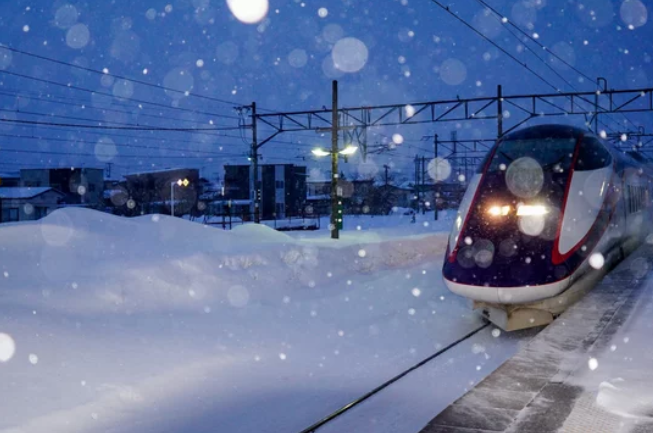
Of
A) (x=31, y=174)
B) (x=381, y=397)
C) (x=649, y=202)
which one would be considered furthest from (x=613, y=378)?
(x=31, y=174)

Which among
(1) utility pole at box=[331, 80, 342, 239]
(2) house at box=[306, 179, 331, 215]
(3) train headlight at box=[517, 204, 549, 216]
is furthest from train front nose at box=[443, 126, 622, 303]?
(2) house at box=[306, 179, 331, 215]

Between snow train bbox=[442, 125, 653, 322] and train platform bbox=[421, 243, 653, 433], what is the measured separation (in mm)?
1002

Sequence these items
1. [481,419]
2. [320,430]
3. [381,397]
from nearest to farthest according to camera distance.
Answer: [481,419] < [320,430] < [381,397]

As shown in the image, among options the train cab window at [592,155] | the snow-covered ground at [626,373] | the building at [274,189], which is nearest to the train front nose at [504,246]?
the train cab window at [592,155]

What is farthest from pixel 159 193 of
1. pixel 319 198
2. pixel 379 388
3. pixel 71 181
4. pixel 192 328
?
pixel 379 388

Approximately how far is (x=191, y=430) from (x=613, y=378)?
4580 millimetres

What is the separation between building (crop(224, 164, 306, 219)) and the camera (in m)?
64.4

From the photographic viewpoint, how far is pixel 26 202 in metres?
43.4

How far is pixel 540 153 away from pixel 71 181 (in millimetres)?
52267

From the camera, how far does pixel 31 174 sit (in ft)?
189

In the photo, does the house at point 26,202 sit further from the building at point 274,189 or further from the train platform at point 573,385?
the train platform at point 573,385

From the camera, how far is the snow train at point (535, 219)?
976 cm

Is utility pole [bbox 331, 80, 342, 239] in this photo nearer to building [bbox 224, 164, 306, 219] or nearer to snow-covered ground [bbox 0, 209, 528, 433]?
snow-covered ground [bbox 0, 209, 528, 433]

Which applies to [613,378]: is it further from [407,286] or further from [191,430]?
[407,286]
